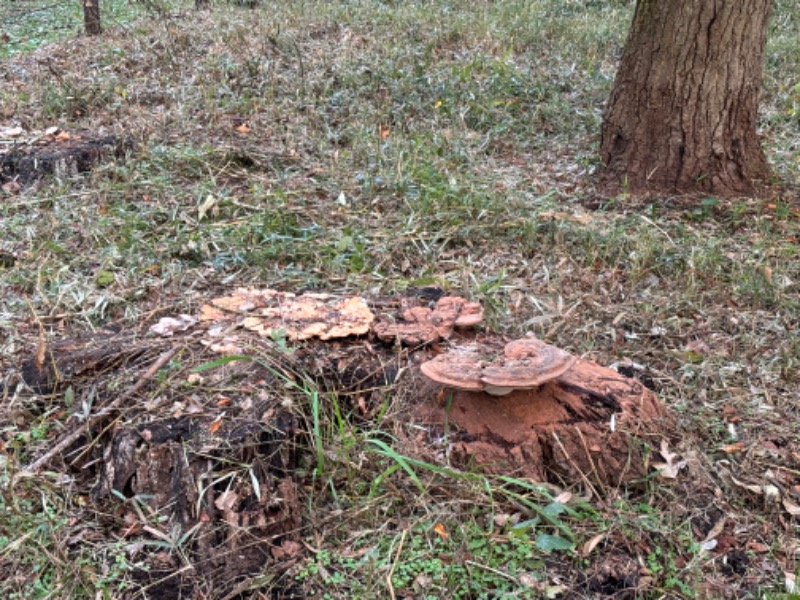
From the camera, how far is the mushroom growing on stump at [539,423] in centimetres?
218

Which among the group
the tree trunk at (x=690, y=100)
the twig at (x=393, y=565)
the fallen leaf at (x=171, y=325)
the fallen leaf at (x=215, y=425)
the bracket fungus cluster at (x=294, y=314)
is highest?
the tree trunk at (x=690, y=100)

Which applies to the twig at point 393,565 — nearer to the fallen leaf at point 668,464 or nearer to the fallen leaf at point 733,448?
the fallen leaf at point 668,464

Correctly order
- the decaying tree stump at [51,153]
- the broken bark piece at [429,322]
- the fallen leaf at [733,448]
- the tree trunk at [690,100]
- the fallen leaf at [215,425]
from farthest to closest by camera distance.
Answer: the decaying tree stump at [51,153], the tree trunk at [690,100], the broken bark piece at [429,322], the fallen leaf at [733,448], the fallen leaf at [215,425]

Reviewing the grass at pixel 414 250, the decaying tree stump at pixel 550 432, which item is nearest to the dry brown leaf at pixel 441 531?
the grass at pixel 414 250

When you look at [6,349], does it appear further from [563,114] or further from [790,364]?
[563,114]

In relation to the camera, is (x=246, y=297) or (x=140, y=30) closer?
(x=246, y=297)

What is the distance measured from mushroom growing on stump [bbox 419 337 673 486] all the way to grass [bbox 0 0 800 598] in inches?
3.7

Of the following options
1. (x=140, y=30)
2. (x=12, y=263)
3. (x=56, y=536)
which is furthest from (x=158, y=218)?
(x=140, y=30)

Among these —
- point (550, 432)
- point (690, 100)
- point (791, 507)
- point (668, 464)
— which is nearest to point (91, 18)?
point (690, 100)

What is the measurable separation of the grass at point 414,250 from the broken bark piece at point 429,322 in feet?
0.87

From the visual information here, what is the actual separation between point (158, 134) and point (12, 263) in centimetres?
180

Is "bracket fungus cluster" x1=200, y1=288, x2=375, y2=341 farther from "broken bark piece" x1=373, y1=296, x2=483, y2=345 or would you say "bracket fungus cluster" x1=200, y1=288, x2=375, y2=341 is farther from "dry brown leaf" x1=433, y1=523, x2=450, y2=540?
"dry brown leaf" x1=433, y1=523, x2=450, y2=540

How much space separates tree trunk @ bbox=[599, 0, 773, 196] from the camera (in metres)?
4.07

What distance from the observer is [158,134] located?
4.96 metres
